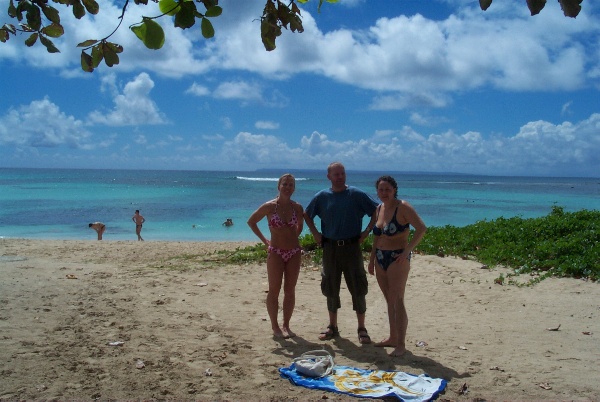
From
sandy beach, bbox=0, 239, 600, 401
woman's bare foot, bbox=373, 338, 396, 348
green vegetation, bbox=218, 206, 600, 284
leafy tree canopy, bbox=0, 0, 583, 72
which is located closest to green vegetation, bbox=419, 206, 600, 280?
green vegetation, bbox=218, 206, 600, 284

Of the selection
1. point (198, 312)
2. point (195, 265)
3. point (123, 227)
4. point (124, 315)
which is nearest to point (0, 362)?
point (124, 315)

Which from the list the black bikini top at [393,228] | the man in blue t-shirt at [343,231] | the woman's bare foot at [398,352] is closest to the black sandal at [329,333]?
the man in blue t-shirt at [343,231]

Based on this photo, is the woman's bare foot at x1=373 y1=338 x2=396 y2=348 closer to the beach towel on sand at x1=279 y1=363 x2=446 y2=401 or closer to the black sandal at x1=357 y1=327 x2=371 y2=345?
the black sandal at x1=357 y1=327 x2=371 y2=345

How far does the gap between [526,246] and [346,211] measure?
19.0 feet

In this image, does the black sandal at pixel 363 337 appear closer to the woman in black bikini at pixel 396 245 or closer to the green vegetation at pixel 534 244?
the woman in black bikini at pixel 396 245

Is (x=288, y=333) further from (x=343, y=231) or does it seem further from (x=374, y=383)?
(x=374, y=383)

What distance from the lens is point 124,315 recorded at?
603 centimetres

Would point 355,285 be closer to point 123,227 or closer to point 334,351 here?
point 334,351

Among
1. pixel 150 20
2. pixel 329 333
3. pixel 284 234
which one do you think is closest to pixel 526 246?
pixel 329 333

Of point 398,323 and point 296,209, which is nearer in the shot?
point 398,323

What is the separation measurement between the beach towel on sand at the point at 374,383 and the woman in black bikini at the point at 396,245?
0.65 meters

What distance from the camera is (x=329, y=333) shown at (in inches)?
213

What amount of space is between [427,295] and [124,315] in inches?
174

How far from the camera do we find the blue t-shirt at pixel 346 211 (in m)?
5.19
